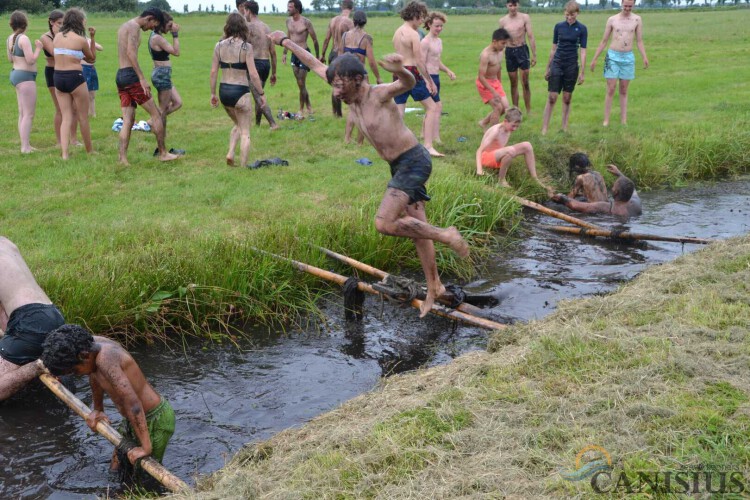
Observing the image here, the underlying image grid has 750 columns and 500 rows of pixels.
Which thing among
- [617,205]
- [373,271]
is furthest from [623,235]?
[373,271]

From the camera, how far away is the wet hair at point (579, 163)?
467 inches

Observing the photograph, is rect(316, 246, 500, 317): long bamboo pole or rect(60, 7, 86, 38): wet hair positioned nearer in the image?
rect(316, 246, 500, 317): long bamboo pole

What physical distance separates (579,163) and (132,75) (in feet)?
22.1

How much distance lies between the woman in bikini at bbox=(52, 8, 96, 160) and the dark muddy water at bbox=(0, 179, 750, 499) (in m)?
5.90

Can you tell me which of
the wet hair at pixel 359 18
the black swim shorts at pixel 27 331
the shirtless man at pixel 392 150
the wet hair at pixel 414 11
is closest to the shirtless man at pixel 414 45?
the wet hair at pixel 414 11

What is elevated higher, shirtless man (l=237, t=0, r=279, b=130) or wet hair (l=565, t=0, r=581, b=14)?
wet hair (l=565, t=0, r=581, b=14)

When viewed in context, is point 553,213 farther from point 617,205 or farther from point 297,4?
point 297,4

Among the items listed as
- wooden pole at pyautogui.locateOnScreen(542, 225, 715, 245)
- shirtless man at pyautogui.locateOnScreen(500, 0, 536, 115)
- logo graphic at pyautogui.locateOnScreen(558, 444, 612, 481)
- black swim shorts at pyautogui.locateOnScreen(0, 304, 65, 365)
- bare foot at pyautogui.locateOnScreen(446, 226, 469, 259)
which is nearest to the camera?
logo graphic at pyautogui.locateOnScreen(558, 444, 612, 481)

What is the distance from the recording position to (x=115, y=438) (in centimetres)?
537

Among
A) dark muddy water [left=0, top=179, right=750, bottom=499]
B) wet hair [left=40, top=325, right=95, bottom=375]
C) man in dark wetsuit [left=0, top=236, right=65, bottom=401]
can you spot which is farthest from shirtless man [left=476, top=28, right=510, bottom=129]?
wet hair [left=40, top=325, right=95, bottom=375]

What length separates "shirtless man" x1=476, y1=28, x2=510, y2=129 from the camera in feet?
44.1

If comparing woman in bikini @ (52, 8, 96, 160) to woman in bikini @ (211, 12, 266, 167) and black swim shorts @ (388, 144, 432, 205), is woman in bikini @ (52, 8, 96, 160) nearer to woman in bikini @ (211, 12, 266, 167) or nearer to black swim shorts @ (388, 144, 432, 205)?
woman in bikini @ (211, 12, 266, 167)

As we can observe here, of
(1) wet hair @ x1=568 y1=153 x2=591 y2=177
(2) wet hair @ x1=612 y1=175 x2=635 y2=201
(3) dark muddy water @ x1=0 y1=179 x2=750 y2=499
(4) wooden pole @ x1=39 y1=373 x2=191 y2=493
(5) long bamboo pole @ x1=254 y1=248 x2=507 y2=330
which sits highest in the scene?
(1) wet hair @ x1=568 y1=153 x2=591 y2=177

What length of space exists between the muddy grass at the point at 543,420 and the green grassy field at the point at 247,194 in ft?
→ 7.89
